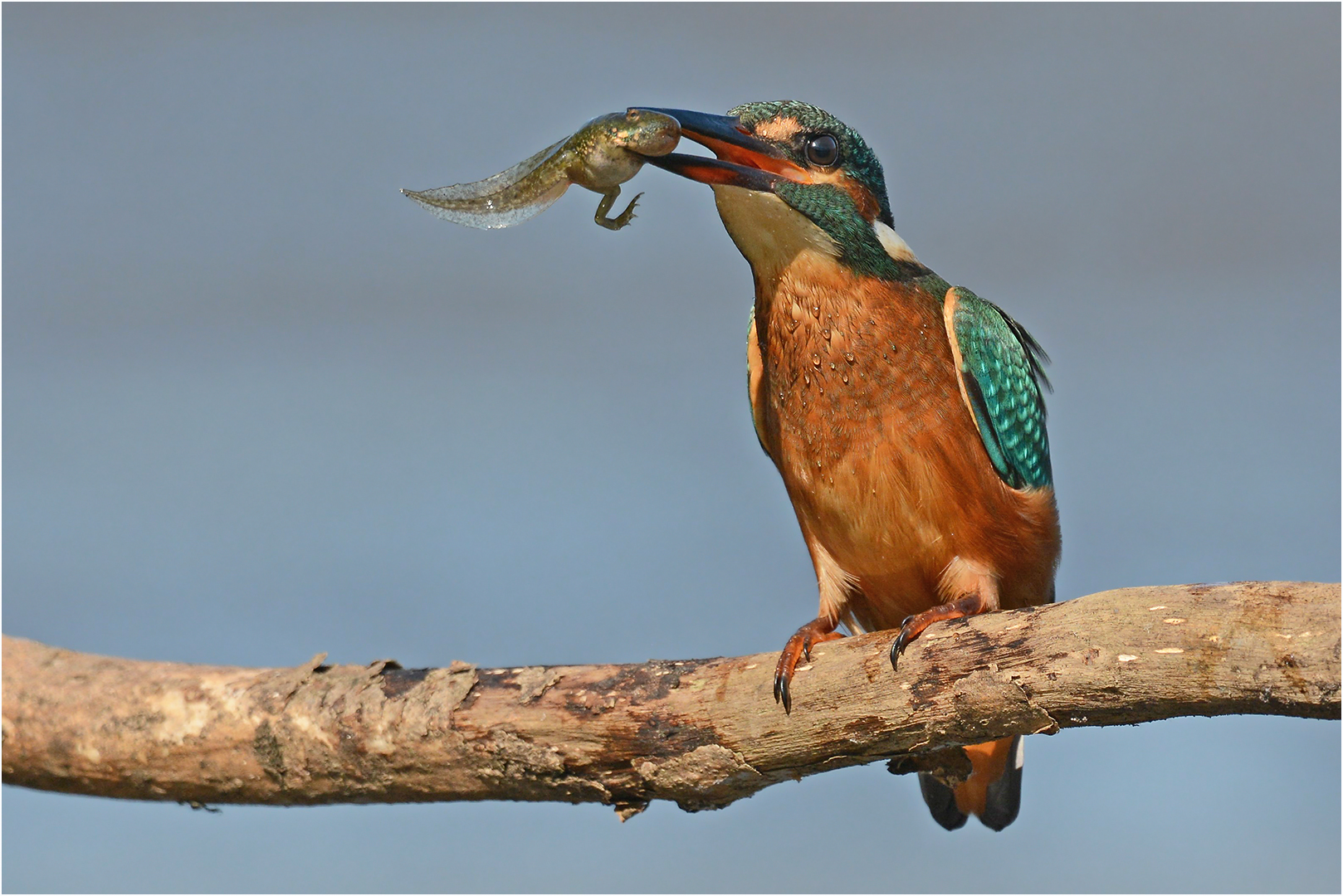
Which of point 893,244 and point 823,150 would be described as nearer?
point 823,150

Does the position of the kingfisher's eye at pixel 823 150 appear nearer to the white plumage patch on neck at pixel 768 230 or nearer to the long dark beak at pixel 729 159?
the long dark beak at pixel 729 159

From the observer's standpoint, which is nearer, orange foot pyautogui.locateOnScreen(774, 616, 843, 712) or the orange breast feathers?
orange foot pyautogui.locateOnScreen(774, 616, 843, 712)

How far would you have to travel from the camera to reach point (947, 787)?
3561 millimetres

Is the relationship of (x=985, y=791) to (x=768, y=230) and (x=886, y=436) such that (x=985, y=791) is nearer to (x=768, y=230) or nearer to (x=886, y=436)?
(x=886, y=436)

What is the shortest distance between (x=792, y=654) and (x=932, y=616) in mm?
355

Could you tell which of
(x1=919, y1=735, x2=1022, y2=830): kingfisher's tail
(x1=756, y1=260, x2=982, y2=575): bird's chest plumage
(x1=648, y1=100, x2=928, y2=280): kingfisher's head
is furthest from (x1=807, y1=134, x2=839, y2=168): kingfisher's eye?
(x1=919, y1=735, x2=1022, y2=830): kingfisher's tail

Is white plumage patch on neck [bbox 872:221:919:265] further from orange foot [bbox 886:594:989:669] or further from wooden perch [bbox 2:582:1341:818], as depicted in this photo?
wooden perch [bbox 2:582:1341:818]

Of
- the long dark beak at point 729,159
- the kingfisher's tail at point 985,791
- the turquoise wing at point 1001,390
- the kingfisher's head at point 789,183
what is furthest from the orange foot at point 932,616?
the long dark beak at point 729,159

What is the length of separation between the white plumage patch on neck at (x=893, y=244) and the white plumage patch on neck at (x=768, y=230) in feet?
0.81

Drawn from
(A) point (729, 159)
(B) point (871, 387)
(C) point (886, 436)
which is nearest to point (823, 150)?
(A) point (729, 159)

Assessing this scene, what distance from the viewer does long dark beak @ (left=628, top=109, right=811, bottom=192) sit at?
9.25ft

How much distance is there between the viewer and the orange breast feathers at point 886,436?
10.0 feet

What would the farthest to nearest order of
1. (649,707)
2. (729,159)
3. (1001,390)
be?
(1001,390)
(729,159)
(649,707)

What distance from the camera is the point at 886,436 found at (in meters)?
3.05
